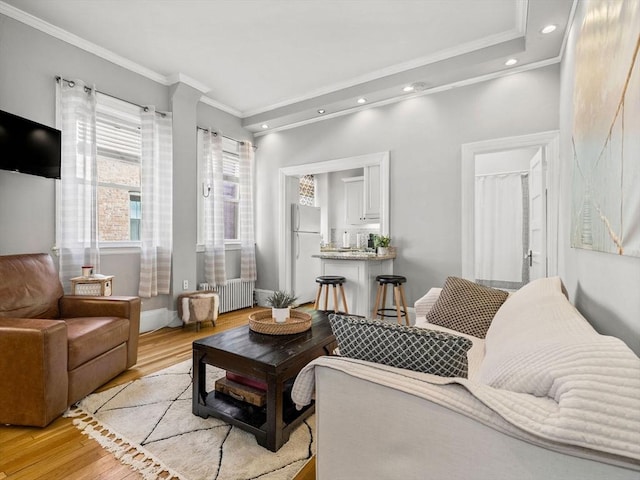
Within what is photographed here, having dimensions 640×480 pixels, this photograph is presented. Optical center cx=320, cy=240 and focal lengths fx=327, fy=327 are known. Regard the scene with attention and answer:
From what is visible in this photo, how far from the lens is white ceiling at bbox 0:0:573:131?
2.77 metres

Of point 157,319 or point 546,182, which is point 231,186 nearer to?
point 157,319

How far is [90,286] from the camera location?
2957 millimetres

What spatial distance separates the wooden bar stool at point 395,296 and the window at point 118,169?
2879 mm

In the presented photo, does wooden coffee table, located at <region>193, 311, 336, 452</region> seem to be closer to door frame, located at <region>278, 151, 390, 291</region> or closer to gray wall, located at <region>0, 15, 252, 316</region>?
gray wall, located at <region>0, 15, 252, 316</region>

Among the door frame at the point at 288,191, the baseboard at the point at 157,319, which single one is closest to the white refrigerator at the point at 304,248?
the door frame at the point at 288,191

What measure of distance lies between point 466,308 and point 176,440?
74.6 inches

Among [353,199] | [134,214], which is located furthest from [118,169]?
[353,199]

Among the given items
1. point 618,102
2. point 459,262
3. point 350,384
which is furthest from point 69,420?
point 459,262

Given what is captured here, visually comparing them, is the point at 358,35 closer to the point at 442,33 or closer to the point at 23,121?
the point at 442,33

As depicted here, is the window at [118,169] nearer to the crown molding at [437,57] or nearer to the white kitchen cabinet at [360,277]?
the crown molding at [437,57]

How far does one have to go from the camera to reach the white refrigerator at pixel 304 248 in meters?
5.23

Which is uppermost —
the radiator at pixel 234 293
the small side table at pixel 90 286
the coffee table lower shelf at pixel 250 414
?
the small side table at pixel 90 286

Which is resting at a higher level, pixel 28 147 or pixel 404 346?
pixel 28 147

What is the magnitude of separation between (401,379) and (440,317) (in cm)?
145
